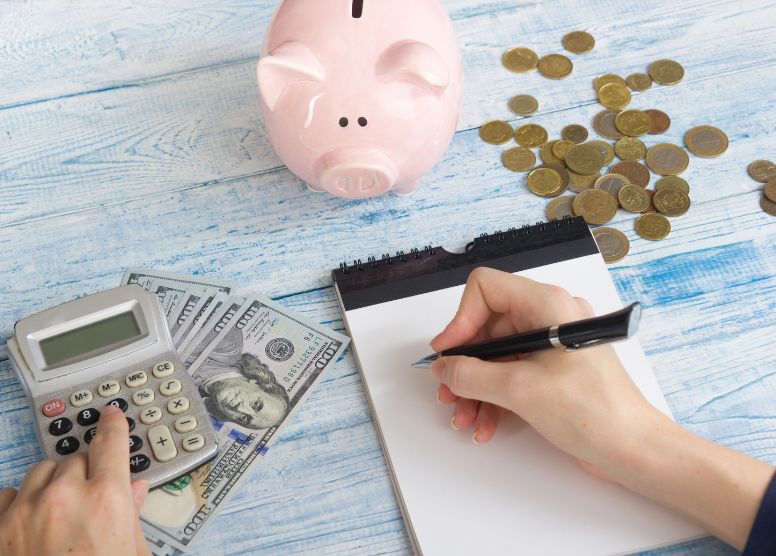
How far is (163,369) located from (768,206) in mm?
821

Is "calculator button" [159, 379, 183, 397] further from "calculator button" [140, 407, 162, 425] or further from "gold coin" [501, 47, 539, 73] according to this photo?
"gold coin" [501, 47, 539, 73]

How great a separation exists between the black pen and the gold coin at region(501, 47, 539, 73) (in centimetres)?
52

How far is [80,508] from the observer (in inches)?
22.2

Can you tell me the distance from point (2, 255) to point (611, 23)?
982 mm

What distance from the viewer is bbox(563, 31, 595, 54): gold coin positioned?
100 cm

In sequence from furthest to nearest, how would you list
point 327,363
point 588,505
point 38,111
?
point 38,111
point 327,363
point 588,505

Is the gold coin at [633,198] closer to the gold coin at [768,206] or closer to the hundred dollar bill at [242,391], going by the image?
the gold coin at [768,206]

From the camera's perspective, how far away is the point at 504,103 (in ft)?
3.14

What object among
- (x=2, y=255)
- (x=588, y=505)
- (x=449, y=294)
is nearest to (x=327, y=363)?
(x=449, y=294)

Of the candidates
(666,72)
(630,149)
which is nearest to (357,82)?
(630,149)

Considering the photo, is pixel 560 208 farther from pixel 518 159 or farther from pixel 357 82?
pixel 357 82

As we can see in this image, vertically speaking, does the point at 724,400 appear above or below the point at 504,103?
below

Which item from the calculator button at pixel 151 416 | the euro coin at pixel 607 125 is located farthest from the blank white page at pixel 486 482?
the euro coin at pixel 607 125

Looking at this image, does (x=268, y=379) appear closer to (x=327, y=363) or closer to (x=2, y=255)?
(x=327, y=363)
